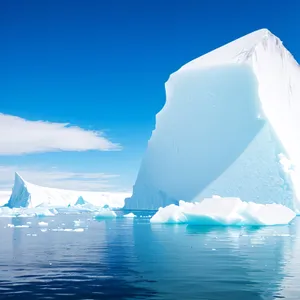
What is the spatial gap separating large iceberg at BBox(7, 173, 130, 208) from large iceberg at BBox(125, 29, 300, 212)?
1951cm

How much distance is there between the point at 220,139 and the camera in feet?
137

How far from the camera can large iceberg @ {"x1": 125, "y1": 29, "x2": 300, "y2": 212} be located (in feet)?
124

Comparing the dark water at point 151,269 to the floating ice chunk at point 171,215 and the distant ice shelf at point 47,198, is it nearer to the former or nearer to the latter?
the floating ice chunk at point 171,215

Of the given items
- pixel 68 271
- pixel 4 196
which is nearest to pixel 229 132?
pixel 68 271

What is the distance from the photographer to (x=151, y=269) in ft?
35.8

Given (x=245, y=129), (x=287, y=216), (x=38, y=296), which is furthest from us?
(x=245, y=129)

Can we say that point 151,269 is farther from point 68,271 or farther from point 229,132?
point 229,132

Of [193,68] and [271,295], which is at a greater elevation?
[193,68]

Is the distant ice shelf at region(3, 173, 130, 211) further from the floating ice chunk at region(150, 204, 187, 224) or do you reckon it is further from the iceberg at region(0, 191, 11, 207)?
the floating ice chunk at region(150, 204, 187, 224)

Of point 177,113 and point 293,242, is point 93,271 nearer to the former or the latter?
point 293,242

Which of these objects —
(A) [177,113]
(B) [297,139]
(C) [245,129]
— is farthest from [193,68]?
(B) [297,139]

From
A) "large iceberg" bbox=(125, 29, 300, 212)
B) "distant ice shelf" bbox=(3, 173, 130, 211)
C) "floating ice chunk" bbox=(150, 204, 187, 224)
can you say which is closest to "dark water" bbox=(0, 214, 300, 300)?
"floating ice chunk" bbox=(150, 204, 187, 224)

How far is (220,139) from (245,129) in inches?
94.8

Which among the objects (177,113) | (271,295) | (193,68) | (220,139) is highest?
(193,68)
